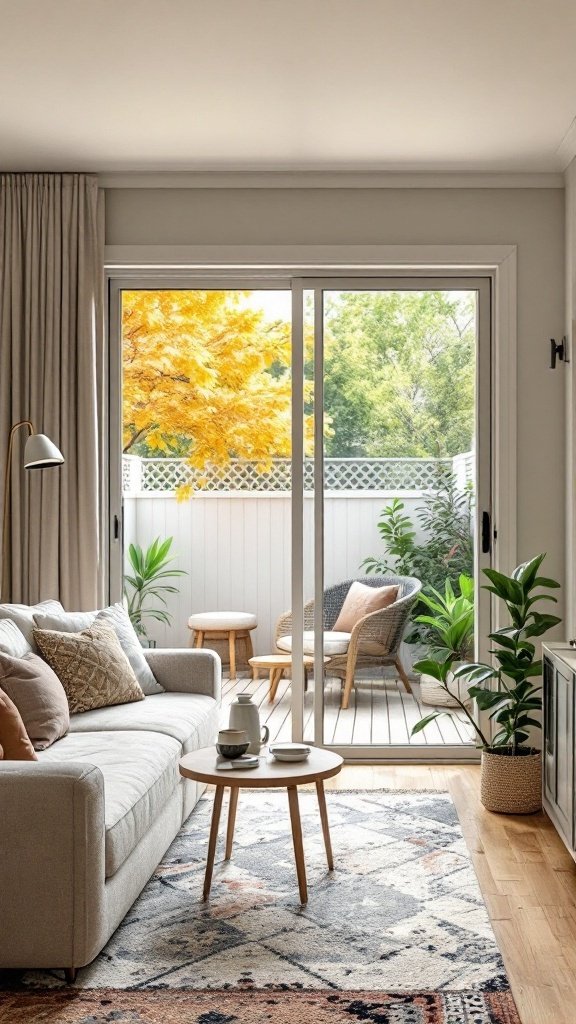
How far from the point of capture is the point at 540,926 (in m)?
3.07

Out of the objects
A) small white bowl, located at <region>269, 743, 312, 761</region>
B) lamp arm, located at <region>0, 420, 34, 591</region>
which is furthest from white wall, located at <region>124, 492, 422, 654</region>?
small white bowl, located at <region>269, 743, 312, 761</region>

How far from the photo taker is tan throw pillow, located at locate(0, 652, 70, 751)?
3451 millimetres

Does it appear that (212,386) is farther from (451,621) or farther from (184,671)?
(184,671)

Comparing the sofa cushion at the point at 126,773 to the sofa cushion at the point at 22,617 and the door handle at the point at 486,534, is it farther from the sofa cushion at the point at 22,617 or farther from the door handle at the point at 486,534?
the door handle at the point at 486,534

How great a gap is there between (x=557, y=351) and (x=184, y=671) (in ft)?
7.65

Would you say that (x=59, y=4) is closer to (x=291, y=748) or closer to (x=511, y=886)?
(x=291, y=748)

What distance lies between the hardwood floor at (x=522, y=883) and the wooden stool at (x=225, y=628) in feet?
9.08

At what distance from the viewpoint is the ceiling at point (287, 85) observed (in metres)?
3.42

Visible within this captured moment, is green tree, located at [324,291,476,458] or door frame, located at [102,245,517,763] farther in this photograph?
green tree, located at [324,291,476,458]

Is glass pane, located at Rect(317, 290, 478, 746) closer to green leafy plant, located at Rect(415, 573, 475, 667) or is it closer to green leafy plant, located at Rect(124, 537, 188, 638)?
green leafy plant, located at Rect(415, 573, 475, 667)

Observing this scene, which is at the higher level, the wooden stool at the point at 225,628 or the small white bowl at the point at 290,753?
the small white bowl at the point at 290,753

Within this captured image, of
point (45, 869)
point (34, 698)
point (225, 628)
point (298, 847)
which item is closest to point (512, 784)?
point (298, 847)

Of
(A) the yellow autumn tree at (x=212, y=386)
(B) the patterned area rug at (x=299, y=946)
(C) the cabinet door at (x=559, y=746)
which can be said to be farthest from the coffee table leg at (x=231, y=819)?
(A) the yellow autumn tree at (x=212, y=386)

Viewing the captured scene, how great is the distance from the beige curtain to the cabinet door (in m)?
2.21
